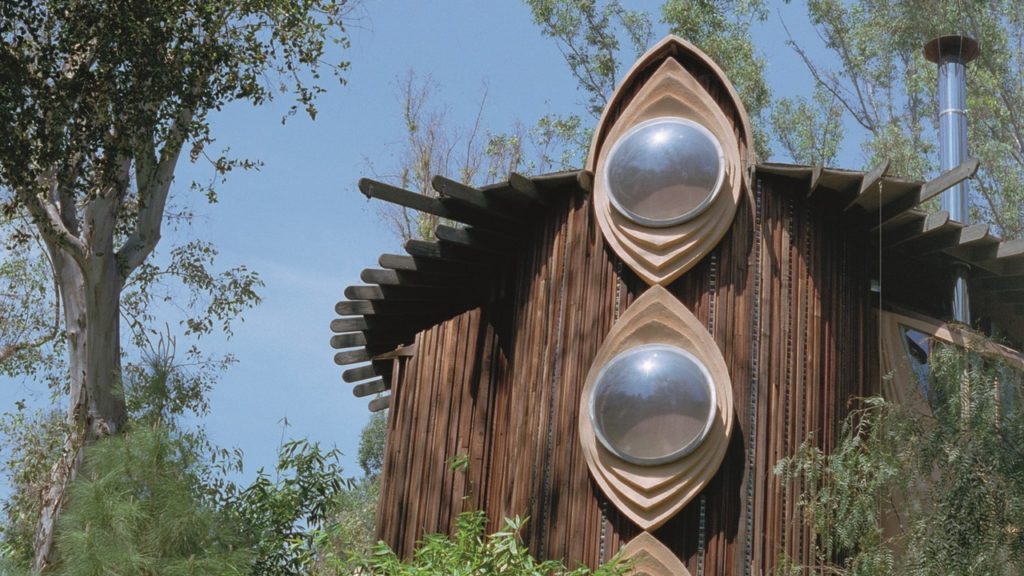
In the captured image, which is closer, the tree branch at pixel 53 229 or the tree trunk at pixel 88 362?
the tree trunk at pixel 88 362

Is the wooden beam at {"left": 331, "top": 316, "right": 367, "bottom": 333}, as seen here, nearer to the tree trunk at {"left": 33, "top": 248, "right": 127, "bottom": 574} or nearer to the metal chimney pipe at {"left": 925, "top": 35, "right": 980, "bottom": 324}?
the tree trunk at {"left": 33, "top": 248, "right": 127, "bottom": 574}

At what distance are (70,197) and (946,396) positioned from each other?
308 inches

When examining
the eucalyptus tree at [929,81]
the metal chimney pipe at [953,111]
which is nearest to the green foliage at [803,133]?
the eucalyptus tree at [929,81]

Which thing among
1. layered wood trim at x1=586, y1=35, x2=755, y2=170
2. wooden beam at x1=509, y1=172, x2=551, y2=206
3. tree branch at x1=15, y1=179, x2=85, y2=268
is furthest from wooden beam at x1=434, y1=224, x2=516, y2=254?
tree branch at x1=15, y1=179, x2=85, y2=268

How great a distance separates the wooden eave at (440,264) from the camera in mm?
8242

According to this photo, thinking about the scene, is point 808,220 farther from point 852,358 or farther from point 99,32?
point 99,32

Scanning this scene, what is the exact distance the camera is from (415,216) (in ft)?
59.4

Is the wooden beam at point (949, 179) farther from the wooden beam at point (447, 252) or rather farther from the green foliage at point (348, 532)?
the green foliage at point (348, 532)

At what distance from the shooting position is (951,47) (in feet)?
37.0

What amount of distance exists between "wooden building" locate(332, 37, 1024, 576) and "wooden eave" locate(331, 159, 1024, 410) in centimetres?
2

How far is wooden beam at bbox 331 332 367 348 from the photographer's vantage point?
1070 centimetres

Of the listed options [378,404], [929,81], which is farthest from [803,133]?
[378,404]

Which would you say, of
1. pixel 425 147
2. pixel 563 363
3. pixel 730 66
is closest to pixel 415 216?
pixel 425 147

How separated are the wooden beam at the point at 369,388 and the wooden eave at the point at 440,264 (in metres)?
0.87
